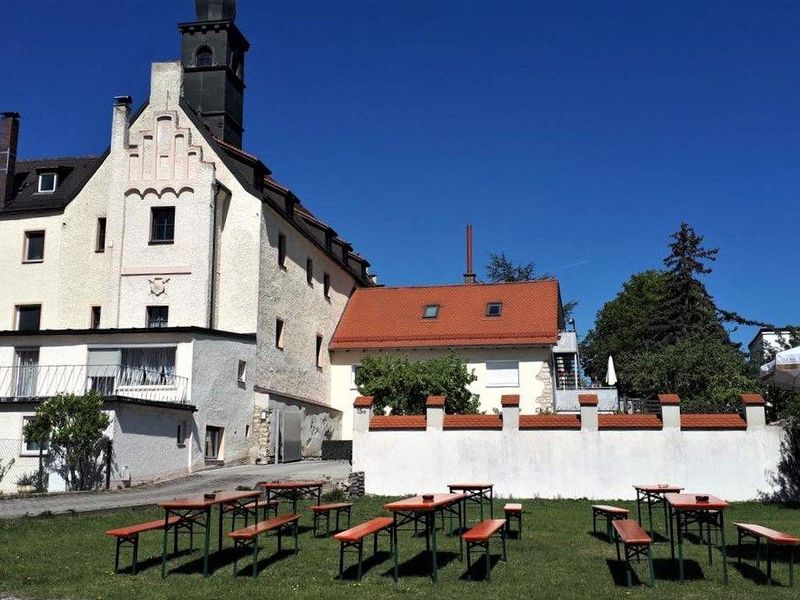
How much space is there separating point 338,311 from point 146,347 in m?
13.3

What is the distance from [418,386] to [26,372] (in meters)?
12.6

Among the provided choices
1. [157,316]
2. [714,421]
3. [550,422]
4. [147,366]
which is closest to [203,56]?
[157,316]

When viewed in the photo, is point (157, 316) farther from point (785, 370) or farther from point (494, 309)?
point (785, 370)

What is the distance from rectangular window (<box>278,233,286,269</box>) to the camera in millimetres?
31852

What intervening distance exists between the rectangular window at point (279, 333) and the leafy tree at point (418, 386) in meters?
4.28

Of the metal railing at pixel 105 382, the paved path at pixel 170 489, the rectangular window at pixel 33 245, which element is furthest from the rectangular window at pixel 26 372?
the paved path at pixel 170 489

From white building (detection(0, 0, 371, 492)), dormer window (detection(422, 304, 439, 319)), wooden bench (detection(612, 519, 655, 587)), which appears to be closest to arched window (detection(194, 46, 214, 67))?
white building (detection(0, 0, 371, 492))

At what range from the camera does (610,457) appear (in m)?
17.5

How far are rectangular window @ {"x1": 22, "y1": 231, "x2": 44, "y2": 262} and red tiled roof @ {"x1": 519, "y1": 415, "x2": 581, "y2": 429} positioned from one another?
71.3ft

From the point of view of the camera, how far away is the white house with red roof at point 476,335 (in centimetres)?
3334

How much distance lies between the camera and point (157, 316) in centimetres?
2902

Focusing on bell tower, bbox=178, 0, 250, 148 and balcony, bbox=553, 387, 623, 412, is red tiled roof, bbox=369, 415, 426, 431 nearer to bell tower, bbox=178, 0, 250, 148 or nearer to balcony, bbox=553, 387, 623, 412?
balcony, bbox=553, 387, 623, 412

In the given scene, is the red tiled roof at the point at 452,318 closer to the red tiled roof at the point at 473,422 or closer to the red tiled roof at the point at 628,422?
the red tiled roof at the point at 628,422

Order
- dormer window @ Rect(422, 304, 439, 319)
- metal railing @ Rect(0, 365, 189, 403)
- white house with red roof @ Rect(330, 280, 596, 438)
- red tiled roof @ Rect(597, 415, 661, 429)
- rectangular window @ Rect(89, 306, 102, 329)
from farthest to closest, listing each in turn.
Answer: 1. dormer window @ Rect(422, 304, 439, 319)
2. white house with red roof @ Rect(330, 280, 596, 438)
3. rectangular window @ Rect(89, 306, 102, 329)
4. metal railing @ Rect(0, 365, 189, 403)
5. red tiled roof @ Rect(597, 415, 661, 429)
